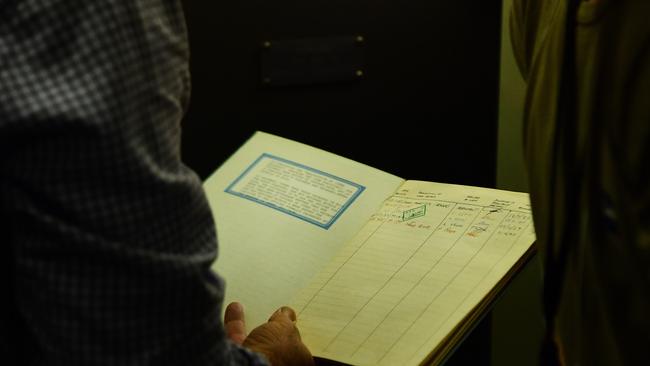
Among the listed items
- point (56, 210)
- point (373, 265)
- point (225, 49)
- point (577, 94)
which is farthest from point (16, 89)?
point (225, 49)

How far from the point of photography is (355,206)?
1.07 metres

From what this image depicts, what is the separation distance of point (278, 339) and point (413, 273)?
0.18 m

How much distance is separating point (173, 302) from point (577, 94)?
0.35 metres

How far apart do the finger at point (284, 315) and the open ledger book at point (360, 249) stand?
0.01 metres

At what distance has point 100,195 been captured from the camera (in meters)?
0.57

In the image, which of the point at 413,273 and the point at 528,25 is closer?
the point at 528,25

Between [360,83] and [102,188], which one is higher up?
[102,188]

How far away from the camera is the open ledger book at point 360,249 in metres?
0.89

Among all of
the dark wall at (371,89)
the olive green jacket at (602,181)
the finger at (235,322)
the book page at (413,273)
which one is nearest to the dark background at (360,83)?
the dark wall at (371,89)

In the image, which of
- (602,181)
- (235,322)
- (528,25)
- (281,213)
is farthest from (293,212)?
(602,181)

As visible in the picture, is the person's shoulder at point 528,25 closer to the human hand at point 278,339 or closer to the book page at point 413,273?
the book page at point 413,273

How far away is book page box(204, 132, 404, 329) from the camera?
3.30 ft

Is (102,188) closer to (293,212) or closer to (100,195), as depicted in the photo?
(100,195)

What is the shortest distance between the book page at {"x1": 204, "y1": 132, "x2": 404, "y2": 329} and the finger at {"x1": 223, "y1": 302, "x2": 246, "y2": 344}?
1 cm
